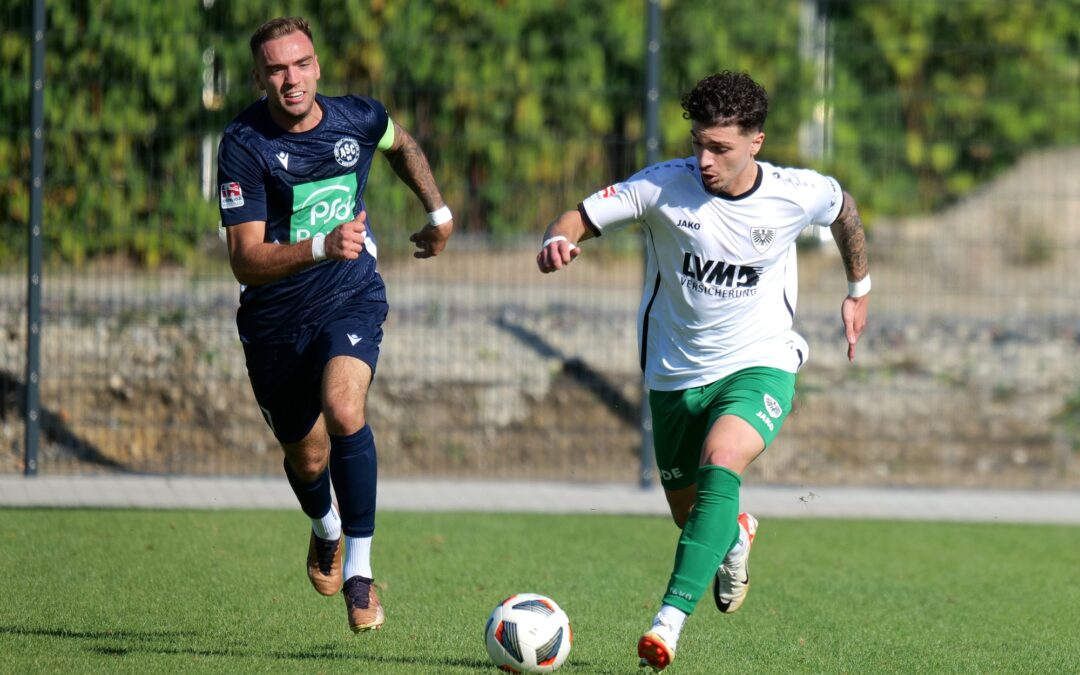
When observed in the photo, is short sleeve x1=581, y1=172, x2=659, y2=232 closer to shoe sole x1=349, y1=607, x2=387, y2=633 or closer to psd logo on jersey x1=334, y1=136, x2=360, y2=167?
psd logo on jersey x1=334, y1=136, x2=360, y2=167

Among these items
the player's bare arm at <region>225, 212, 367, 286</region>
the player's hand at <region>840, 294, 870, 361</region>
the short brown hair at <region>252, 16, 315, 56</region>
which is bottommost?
the player's hand at <region>840, 294, 870, 361</region>

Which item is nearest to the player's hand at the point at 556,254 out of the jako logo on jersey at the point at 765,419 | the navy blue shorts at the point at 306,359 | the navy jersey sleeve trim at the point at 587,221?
the navy jersey sleeve trim at the point at 587,221

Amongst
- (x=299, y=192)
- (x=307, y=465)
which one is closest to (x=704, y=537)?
(x=307, y=465)

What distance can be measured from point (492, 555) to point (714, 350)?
2623 mm

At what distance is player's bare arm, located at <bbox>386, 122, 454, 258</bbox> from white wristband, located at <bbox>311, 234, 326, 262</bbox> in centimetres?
91

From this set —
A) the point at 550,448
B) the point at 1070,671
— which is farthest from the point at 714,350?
the point at 550,448

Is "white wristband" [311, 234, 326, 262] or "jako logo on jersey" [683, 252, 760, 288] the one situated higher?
"white wristband" [311, 234, 326, 262]

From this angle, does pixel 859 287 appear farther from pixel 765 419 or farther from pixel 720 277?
pixel 765 419

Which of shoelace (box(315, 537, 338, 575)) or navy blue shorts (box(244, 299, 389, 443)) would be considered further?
shoelace (box(315, 537, 338, 575))

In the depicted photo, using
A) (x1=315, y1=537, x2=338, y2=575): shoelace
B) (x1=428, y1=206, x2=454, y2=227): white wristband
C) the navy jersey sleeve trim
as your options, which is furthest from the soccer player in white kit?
(x1=315, y1=537, x2=338, y2=575): shoelace

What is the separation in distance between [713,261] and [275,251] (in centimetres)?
163

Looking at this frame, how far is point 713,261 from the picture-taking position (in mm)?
5703

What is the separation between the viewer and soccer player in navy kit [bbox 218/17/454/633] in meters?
5.66

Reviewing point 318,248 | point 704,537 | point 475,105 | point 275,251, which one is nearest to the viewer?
point 704,537
